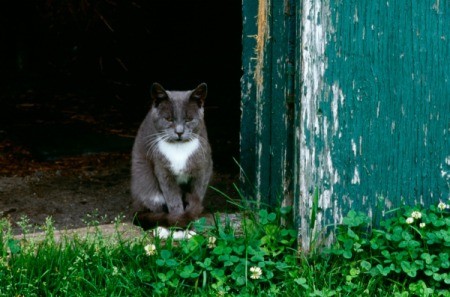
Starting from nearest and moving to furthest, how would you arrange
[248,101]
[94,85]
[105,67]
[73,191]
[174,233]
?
[174,233]
[248,101]
[73,191]
[105,67]
[94,85]

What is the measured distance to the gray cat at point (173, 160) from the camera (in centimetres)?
436

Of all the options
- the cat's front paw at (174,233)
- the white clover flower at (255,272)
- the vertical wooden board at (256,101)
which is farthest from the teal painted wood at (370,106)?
the cat's front paw at (174,233)

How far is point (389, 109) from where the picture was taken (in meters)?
3.63

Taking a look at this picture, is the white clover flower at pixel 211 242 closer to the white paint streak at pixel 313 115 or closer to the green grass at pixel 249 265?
→ the green grass at pixel 249 265

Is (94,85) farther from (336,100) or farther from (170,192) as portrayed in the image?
(336,100)

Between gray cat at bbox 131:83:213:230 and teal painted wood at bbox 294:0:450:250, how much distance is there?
2.92 feet

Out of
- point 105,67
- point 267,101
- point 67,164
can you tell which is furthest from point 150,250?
point 105,67

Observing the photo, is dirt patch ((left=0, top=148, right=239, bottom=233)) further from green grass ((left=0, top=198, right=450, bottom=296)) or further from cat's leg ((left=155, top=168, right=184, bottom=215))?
green grass ((left=0, top=198, right=450, bottom=296))

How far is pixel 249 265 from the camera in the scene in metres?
3.56

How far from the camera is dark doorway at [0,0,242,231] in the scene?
658cm

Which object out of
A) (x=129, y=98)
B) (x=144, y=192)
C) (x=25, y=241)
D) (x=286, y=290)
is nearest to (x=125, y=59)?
(x=129, y=98)

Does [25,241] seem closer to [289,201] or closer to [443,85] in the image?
[289,201]

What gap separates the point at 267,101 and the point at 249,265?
3.32 ft

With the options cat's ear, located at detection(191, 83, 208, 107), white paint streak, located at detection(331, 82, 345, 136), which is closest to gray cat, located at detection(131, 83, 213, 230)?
cat's ear, located at detection(191, 83, 208, 107)
